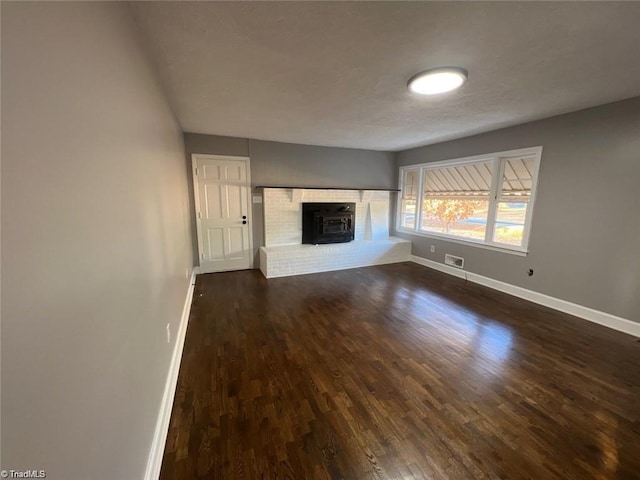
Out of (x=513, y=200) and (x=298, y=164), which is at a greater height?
(x=298, y=164)

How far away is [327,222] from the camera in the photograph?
5.12 metres

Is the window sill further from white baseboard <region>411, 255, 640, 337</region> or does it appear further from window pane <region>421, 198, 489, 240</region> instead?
white baseboard <region>411, 255, 640, 337</region>

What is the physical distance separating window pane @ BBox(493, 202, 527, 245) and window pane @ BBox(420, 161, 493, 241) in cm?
20

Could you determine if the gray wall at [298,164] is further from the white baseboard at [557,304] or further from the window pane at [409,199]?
the white baseboard at [557,304]

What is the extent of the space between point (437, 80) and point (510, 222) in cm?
273

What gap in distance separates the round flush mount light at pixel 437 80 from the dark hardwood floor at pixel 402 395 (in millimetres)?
2303

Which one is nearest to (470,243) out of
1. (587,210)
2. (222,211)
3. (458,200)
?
(458,200)

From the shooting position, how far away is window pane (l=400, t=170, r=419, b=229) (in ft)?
18.4

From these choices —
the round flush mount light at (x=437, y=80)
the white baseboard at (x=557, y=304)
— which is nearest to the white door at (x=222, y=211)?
the round flush mount light at (x=437, y=80)

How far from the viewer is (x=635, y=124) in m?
2.66

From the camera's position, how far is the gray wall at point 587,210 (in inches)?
108

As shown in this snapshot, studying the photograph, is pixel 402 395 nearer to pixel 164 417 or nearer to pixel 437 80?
pixel 164 417

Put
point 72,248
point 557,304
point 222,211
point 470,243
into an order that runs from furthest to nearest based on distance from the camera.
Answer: point 222,211, point 470,243, point 557,304, point 72,248

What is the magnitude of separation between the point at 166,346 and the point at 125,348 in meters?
0.94
